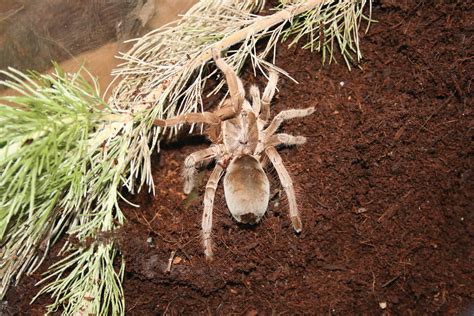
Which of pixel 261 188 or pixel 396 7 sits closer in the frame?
pixel 261 188

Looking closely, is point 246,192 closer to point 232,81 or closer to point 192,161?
point 192,161

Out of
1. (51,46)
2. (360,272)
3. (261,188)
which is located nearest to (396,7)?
(261,188)

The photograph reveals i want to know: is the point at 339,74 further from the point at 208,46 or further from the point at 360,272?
the point at 360,272

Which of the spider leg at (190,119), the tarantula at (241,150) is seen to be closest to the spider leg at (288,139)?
the tarantula at (241,150)

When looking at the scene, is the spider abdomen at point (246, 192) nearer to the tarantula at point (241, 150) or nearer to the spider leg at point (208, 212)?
the tarantula at point (241, 150)

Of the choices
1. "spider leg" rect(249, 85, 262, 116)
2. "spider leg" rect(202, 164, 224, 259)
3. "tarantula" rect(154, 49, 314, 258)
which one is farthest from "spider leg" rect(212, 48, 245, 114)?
"spider leg" rect(202, 164, 224, 259)

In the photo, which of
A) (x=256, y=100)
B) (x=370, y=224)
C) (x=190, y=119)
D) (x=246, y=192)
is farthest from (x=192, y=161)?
(x=370, y=224)
